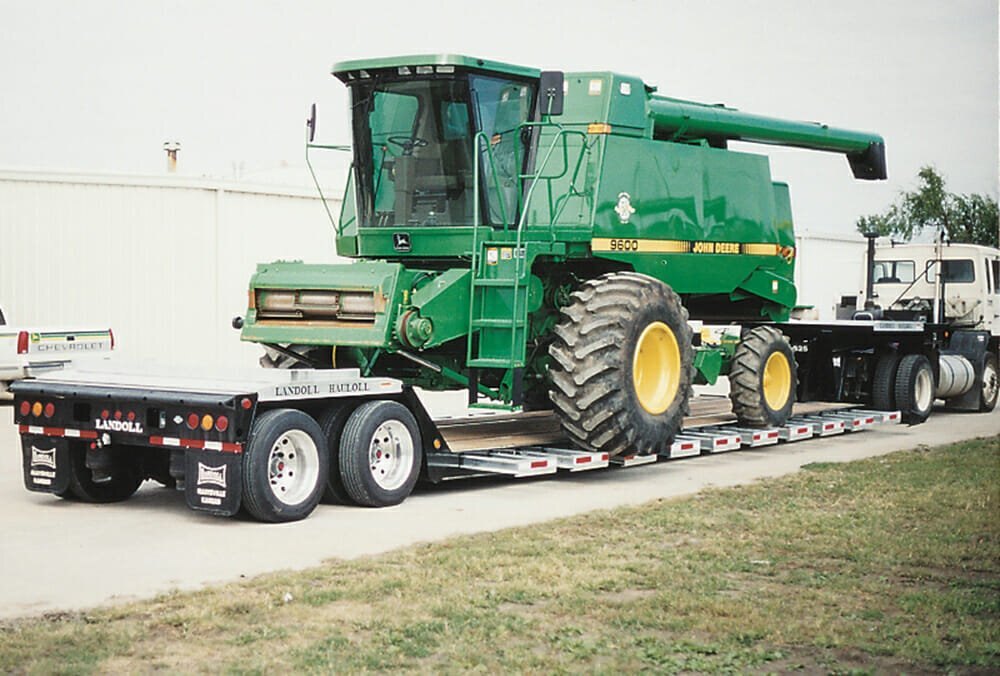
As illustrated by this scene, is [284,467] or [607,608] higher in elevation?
[284,467]

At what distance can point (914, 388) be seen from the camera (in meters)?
18.9

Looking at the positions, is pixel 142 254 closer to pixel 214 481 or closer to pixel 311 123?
pixel 311 123

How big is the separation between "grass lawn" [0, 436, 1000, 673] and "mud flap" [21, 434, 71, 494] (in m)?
3.56

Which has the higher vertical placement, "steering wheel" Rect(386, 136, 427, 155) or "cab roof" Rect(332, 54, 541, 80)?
"cab roof" Rect(332, 54, 541, 80)

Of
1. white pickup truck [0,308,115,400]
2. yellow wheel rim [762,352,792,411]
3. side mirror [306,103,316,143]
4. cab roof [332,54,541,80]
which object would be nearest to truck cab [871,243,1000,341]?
yellow wheel rim [762,352,792,411]

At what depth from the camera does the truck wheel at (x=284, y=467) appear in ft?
33.1

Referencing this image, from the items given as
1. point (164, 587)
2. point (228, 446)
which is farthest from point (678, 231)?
point (164, 587)

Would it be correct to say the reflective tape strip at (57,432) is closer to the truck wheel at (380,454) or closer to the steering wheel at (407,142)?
the truck wheel at (380,454)

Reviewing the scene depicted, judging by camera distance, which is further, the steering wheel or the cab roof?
the steering wheel

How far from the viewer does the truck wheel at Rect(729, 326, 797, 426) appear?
15688 millimetres

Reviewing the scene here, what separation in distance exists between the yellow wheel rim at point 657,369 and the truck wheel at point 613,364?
12 mm

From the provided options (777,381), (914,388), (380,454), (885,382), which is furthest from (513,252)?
(914,388)

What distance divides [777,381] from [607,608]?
9.18m

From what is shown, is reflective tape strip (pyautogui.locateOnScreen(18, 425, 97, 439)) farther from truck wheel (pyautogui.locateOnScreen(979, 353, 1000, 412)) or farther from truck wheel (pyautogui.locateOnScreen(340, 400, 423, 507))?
truck wheel (pyautogui.locateOnScreen(979, 353, 1000, 412))
